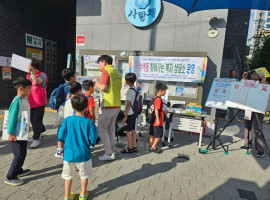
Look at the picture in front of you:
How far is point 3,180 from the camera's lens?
285cm

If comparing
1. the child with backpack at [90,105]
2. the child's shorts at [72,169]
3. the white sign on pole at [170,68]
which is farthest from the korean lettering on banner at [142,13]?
the child's shorts at [72,169]

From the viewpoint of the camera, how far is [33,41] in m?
9.25

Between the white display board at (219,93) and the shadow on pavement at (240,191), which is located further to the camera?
the white display board at (219,93)

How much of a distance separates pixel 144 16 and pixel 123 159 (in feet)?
17.3

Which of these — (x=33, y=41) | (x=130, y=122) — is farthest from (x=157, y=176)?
(x=33, y=41)

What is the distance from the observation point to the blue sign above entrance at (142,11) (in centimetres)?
646

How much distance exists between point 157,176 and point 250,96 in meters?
2.75

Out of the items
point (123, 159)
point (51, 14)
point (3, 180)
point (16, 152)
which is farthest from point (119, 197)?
point (51, 14)

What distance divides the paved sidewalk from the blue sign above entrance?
4.64 metres

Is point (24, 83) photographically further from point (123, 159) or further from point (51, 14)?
point (51, 14)

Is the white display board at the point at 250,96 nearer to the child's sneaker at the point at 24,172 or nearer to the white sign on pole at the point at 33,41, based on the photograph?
the child's sneaker at the point at 24,172

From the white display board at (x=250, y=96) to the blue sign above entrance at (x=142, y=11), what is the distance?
4002mm

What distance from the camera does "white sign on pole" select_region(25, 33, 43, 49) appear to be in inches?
348

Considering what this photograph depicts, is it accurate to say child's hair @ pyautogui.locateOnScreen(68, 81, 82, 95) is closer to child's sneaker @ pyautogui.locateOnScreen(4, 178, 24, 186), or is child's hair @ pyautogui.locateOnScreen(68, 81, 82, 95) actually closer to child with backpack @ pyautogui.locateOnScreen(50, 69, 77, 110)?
child with backpack @ pyautogui.locateOnScreen(50, 69, 77, 110)
